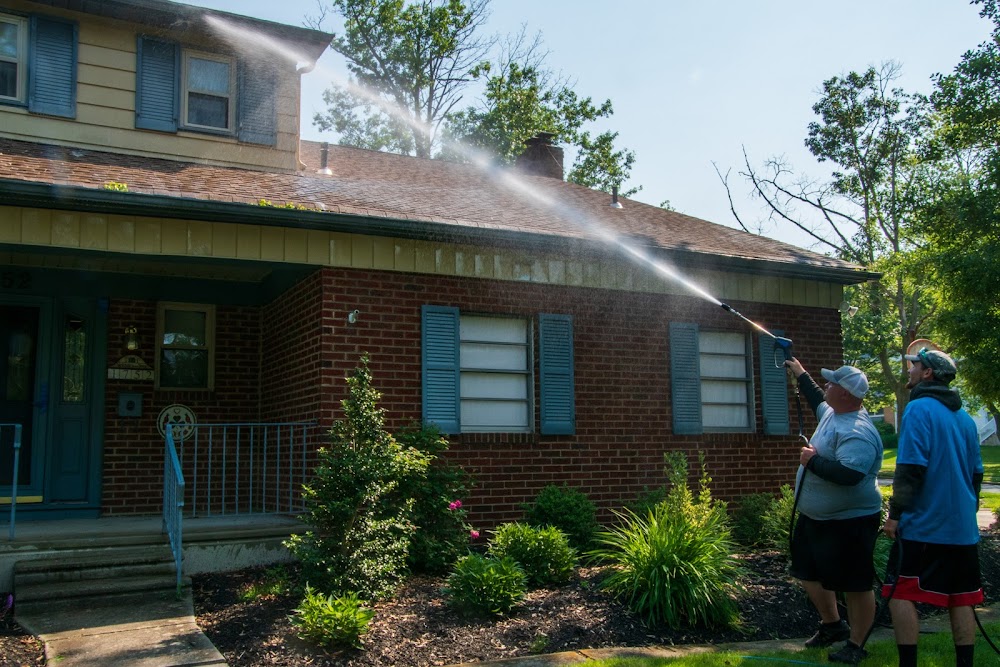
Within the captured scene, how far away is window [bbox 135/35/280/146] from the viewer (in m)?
9.97

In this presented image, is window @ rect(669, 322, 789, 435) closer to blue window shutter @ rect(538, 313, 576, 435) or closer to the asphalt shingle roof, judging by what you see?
the asphalt shingle roof

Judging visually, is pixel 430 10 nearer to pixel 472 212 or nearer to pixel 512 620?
pixel 472 212

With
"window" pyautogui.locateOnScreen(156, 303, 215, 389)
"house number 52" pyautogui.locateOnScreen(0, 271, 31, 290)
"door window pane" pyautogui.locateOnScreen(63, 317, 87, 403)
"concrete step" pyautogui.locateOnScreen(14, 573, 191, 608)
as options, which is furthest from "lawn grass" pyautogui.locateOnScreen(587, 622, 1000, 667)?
"house number 52" pyautogui.locateOnScreen(0, 271, 31, 290)

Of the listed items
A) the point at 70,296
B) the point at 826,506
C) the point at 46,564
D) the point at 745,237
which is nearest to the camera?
the point at 826,506

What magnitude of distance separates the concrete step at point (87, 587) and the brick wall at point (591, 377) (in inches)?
87.2

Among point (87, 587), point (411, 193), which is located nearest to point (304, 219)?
point (411, 193)

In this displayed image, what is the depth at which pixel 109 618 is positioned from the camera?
613 cm

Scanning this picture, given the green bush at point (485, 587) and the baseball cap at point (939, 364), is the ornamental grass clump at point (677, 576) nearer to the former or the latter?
the green bush at point (485, 587)

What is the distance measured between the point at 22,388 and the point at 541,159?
9.33 meters

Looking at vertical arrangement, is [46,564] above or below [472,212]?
below

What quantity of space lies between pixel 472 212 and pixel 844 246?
24.9 meters

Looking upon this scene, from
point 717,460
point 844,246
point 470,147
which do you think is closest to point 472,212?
point 717,460

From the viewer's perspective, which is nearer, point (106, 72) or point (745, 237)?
point (106, 72)

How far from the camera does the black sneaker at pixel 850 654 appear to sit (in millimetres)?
5156
